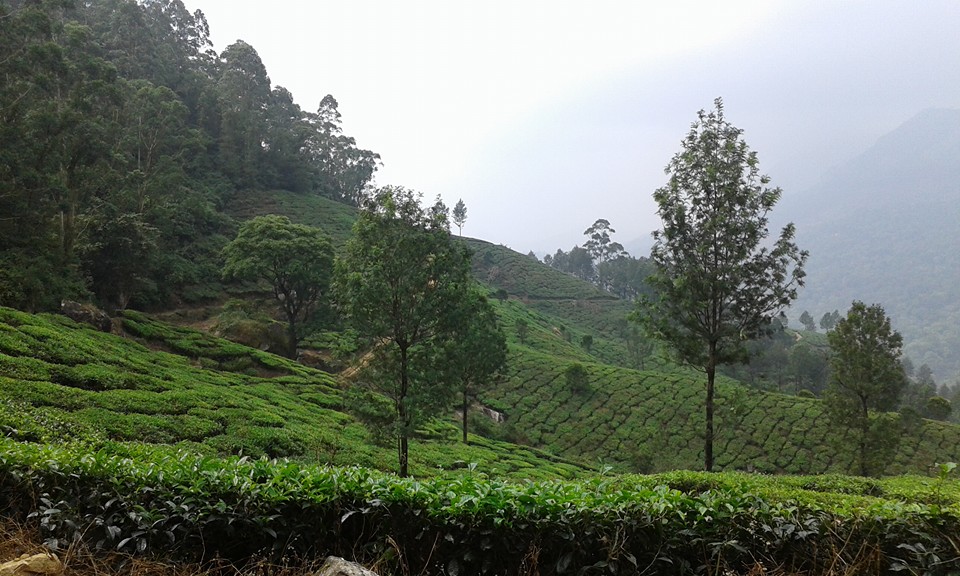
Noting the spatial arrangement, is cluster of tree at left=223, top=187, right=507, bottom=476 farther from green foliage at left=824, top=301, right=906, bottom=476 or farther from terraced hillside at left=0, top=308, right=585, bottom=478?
green foliage at left=824, top=301, right=906, bottom=476

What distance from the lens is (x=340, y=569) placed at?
3.65 m

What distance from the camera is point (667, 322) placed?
1548 centimetres

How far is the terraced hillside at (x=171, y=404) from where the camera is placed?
11.6m

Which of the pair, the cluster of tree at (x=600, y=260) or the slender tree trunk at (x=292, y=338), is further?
the cluster of tree at (x=600, y=260)

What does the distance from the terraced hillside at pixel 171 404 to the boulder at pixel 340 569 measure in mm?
2997

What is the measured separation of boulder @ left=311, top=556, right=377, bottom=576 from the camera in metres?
3.62

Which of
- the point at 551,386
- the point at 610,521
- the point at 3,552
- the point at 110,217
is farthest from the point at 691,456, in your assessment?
the point at 110,217

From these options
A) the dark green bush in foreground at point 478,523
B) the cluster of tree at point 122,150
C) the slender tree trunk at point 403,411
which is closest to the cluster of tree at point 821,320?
the cluster of tree at point 122,150

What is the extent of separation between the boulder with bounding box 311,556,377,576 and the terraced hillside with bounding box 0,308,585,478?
9.83 ft

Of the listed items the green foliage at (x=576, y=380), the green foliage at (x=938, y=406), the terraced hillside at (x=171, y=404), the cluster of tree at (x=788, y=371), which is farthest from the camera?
the cluster of tree at (x=788, y=371)

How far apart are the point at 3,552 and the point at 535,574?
4.52 meters

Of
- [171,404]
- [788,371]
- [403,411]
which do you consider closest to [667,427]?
[403,411]

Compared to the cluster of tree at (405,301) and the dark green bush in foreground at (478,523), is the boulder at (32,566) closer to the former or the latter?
the dark green bush in foreground at (478,523)

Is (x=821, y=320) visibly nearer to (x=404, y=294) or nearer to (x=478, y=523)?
(x=404, y=294)
